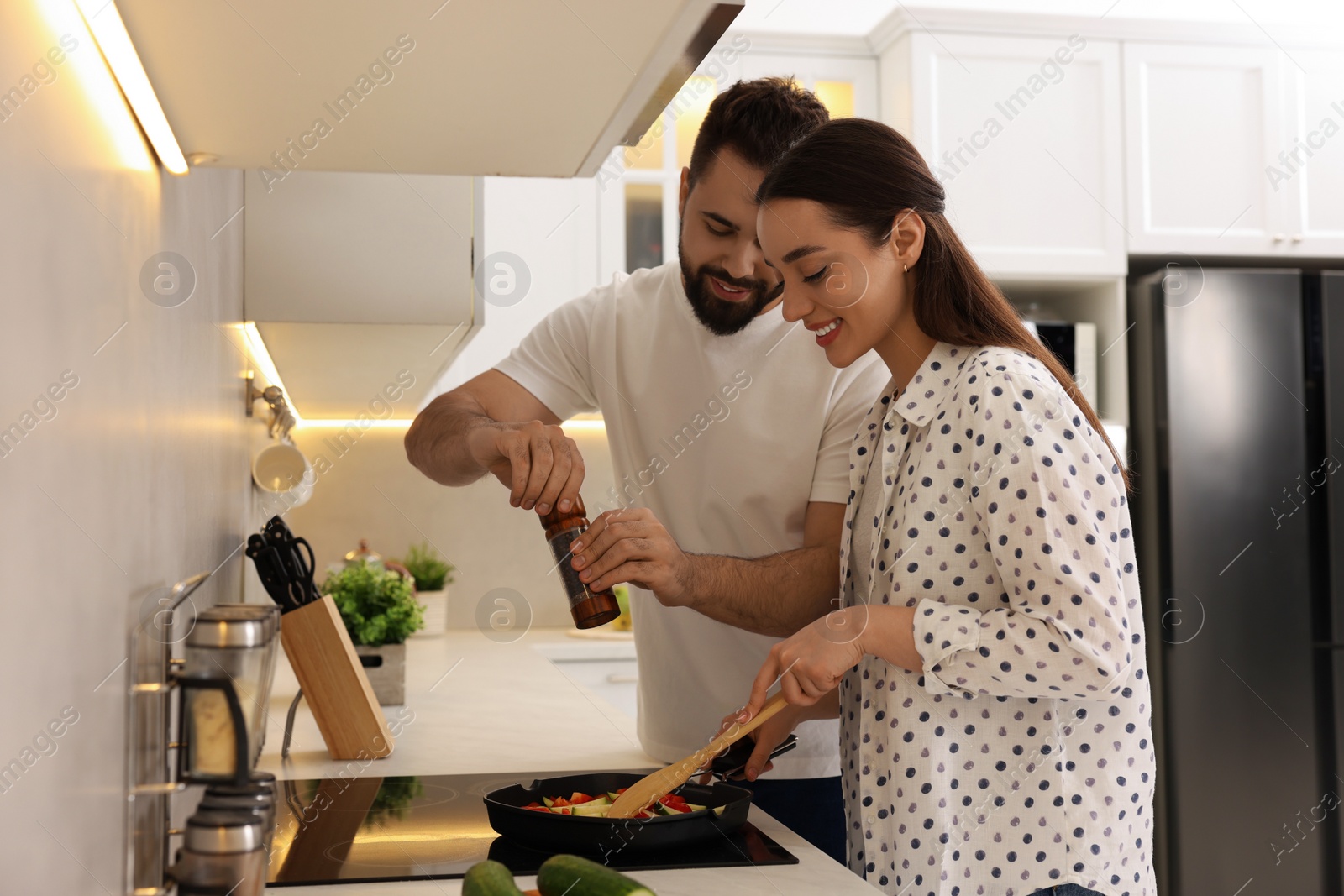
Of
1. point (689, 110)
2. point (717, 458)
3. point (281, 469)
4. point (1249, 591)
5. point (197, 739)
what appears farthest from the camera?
point (689, 110)

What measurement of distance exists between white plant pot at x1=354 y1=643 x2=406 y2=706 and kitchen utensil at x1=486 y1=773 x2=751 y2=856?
2.29 ft

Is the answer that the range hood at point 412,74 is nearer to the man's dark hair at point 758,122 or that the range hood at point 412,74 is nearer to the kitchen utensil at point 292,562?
the man's dark hair at point 758,122

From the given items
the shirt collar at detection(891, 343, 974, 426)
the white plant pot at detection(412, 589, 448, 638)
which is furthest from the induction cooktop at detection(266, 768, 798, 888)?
the white plant pot at detection(412, 589, 448, 638)

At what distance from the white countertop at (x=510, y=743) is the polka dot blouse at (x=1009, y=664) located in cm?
12

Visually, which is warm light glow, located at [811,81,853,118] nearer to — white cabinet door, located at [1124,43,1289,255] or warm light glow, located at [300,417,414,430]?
white cabinet door, located at [1124,43,1289,255]

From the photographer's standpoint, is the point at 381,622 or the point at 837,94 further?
the point at 837,94

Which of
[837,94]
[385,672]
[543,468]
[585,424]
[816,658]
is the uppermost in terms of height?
[837,94]

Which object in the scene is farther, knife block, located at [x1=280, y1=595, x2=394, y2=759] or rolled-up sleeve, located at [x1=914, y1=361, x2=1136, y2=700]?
knife block, located at [x1=280, y1=595, x2=394, y2=759]

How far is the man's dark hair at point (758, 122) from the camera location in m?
1.24

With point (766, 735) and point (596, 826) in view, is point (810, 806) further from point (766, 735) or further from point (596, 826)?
point (596, 826)

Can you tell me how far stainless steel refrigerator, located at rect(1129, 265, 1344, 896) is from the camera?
2.51m

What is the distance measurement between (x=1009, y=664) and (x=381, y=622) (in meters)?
1.02

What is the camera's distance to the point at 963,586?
95 centimetres

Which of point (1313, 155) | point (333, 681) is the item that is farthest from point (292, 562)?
point (1313, 155)
